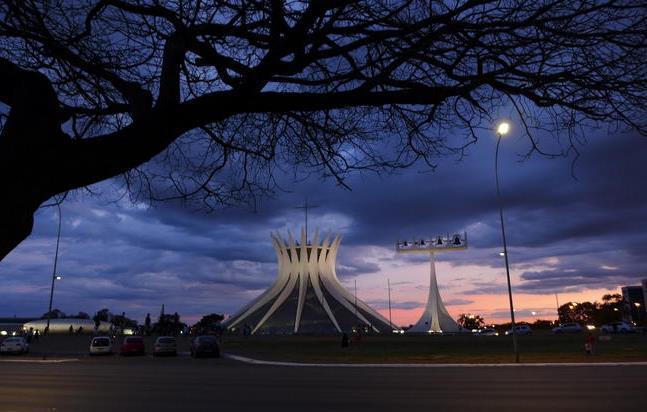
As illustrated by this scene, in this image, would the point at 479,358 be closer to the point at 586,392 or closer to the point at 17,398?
the point at 586,392

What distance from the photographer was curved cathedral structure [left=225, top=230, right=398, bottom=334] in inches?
2977

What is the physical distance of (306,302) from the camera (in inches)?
3194

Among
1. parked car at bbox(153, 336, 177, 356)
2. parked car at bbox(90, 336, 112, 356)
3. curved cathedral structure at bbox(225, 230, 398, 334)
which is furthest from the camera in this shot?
curved cathedral structure at bbox(225, 230, 398, 334)

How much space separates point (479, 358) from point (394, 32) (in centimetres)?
2386

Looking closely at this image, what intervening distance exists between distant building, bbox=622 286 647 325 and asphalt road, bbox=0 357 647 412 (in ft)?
375

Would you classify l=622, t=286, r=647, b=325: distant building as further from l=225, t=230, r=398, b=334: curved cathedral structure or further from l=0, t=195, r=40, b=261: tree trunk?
l=0, t=195, r=40, b=261: tree trunk

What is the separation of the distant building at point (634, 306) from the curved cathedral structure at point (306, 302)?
223ft

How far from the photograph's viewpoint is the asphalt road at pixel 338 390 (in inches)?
429

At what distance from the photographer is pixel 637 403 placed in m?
10.8

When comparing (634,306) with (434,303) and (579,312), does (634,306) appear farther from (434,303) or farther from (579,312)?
(434,303)

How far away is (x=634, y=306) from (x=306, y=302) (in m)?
102

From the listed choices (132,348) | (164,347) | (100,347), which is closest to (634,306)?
(164,347)

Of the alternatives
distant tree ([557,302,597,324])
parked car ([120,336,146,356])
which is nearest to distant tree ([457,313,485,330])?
distant tree ([557,302,597,324])

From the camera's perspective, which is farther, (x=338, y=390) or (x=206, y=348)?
(x=206, y=348)
